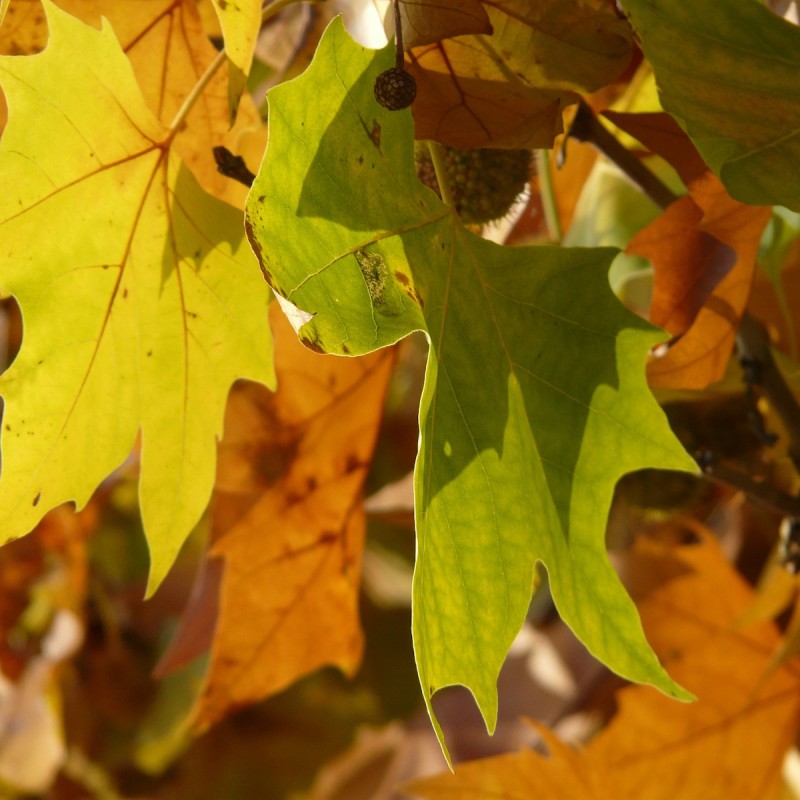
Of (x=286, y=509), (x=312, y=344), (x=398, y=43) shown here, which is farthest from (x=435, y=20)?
(x=286, y=509)

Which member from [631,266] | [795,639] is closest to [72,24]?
[631,266]

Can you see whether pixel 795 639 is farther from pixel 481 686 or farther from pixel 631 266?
pixel 481 686

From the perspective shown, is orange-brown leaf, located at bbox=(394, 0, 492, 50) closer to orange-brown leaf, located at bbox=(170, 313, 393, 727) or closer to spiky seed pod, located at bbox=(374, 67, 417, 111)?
spiky seed pod, located at bbox=(374, 67, 417, 111)

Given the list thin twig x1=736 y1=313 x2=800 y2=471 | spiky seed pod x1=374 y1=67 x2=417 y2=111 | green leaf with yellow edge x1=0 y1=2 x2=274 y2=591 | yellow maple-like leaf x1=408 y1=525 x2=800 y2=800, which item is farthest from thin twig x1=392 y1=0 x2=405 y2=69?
yellow maple-like leaf x1=408 y1=525 x2=800 y2=800

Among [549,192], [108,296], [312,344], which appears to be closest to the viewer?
[312,344]

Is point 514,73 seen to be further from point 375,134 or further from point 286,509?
point 286,509

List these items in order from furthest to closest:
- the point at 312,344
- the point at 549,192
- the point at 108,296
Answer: the point at 549,192 < the point at 108,296 < the point at 312,344
